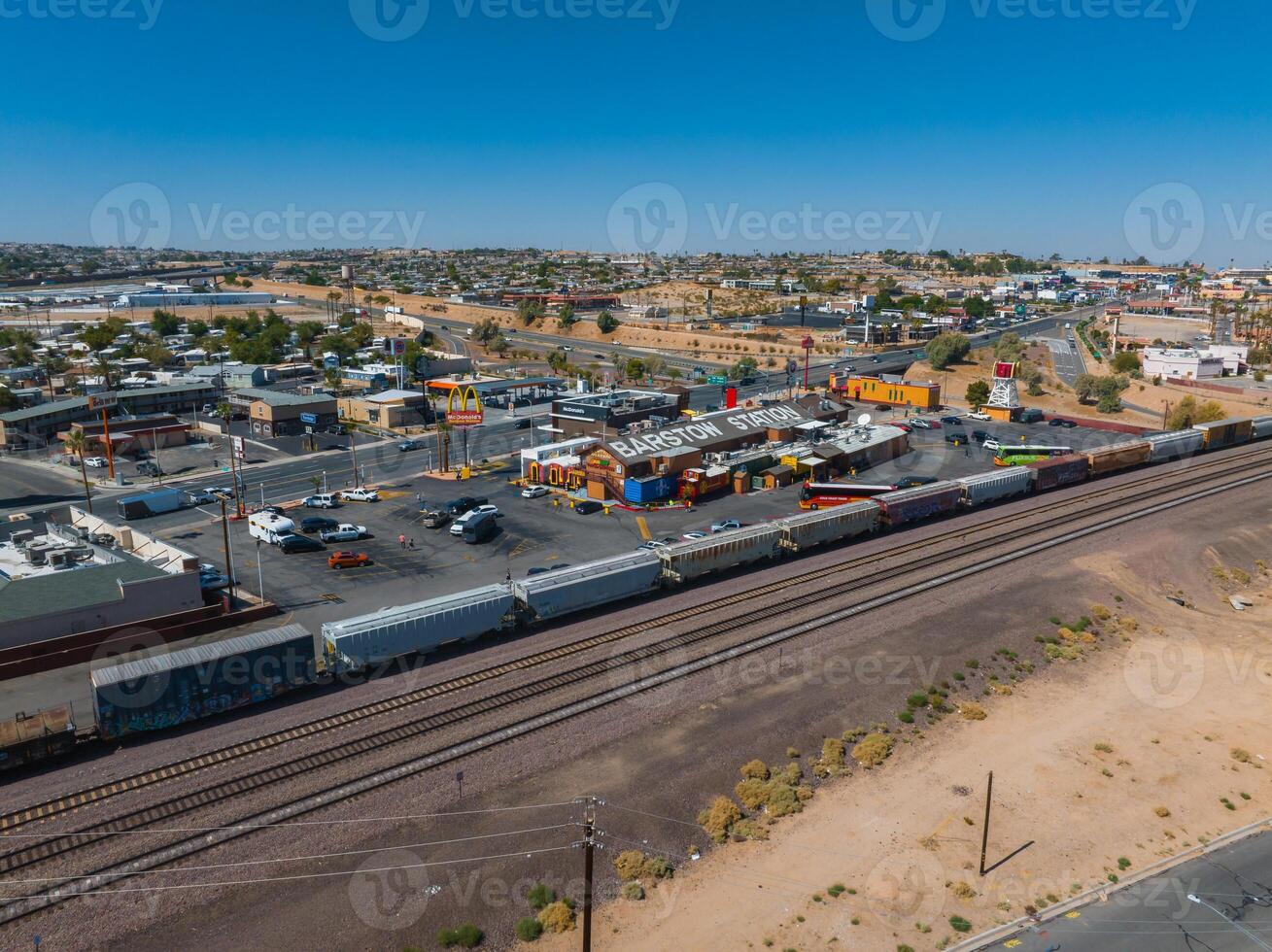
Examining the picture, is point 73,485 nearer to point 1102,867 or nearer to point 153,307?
point 1102,867

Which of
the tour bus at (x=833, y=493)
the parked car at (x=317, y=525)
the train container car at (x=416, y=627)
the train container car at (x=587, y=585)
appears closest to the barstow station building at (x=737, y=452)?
the tour bus at (x=833, y=493)

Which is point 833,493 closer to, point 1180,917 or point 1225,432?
point 1180,917

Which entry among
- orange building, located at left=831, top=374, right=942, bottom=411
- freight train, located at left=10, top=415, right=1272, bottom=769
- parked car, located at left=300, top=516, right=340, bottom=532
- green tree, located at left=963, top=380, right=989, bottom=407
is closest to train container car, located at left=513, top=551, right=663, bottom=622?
freight train, located at left=10, top=415, right=1272, bottom=769

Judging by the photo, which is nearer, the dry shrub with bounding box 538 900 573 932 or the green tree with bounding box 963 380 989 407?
the dry shrub with bounding box 538 900 573 932

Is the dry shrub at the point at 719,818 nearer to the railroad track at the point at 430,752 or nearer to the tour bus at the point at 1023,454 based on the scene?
the railroad track at the point at 430,752

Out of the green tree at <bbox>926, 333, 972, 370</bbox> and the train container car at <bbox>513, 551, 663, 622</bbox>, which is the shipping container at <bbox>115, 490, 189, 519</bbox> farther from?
the green tree at <bbox>926, 333, 972, 370</bbox>

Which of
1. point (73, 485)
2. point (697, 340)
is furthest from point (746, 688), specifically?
point (697, 340)
